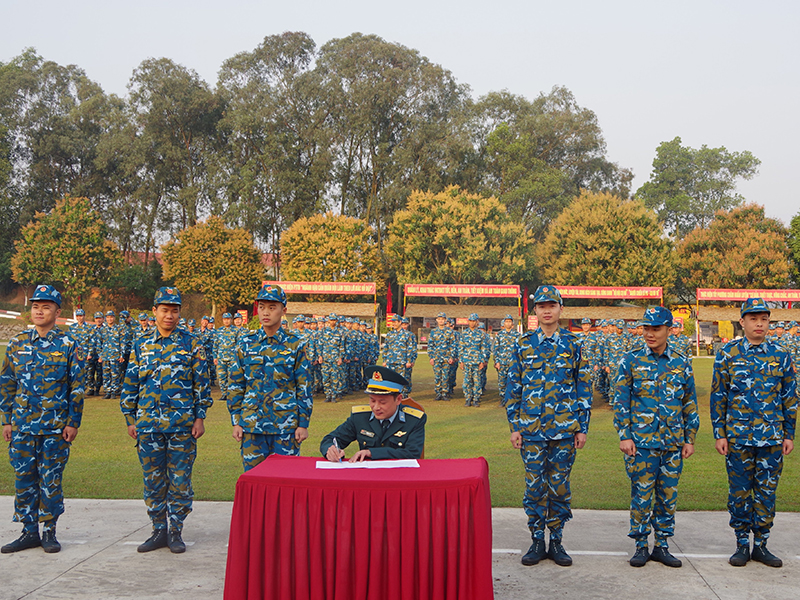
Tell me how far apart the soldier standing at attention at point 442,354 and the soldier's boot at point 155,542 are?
10702mm

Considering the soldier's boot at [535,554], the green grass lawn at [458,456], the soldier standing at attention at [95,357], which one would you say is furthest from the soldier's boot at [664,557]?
the soldier standing at attention at [95,357]

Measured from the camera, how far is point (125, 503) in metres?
6.38

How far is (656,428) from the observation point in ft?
16.0

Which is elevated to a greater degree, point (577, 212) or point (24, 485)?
point (577, 212)

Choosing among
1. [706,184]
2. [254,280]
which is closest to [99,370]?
[254,280]

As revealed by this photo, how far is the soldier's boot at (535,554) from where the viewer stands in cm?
484

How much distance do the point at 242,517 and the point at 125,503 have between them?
3280 millimetres

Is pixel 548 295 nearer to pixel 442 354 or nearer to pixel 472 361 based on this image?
pixel 472 361

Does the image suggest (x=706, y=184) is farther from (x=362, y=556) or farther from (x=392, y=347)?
(x=362, y=556)

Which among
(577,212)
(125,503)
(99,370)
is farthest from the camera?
(577,212)

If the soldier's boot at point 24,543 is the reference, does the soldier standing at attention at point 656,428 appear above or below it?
above

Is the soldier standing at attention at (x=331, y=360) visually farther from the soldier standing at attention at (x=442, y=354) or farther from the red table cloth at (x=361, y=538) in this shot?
the red table cloth at (x=361, y=538)

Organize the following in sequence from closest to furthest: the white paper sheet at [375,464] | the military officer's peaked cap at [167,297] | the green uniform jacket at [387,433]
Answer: the white paper sheet at [375,464] < the green uniform jacket at [387,433] < the military officer's peaked cap at [167,297]

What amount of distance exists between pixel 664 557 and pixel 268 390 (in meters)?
3.06
